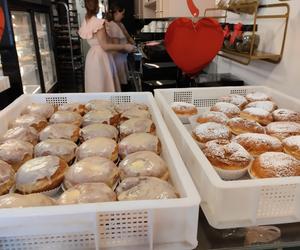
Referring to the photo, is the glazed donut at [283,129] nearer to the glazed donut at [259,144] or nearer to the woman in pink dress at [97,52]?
the glazed donut at [259,144]

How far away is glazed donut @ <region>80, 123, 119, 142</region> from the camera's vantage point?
3.36ft

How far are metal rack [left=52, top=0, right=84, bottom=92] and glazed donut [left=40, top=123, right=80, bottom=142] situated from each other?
310 cm

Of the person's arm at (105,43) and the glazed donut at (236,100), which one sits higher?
the person's arm at (105,43)

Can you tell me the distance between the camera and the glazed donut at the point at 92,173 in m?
0.77

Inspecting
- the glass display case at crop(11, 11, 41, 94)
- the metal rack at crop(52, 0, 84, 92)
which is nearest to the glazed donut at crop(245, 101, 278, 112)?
the glass display case at crop(11, 11, 41, 94)

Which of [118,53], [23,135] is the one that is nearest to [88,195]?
[23,135]

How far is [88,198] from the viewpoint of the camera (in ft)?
2.17

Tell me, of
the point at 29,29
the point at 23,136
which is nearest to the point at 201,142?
the point at 23,136

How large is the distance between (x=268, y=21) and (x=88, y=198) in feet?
5.14

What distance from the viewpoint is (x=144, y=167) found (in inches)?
31.4

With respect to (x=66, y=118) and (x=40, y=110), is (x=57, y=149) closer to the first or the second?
(x=66, y=118)

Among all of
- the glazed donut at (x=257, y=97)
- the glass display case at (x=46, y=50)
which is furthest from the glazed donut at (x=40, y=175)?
the glass display case at (x=46, y=50)

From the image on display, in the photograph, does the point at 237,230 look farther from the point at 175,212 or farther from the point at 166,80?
the point at 166,80

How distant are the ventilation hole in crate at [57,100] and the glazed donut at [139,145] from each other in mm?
605
